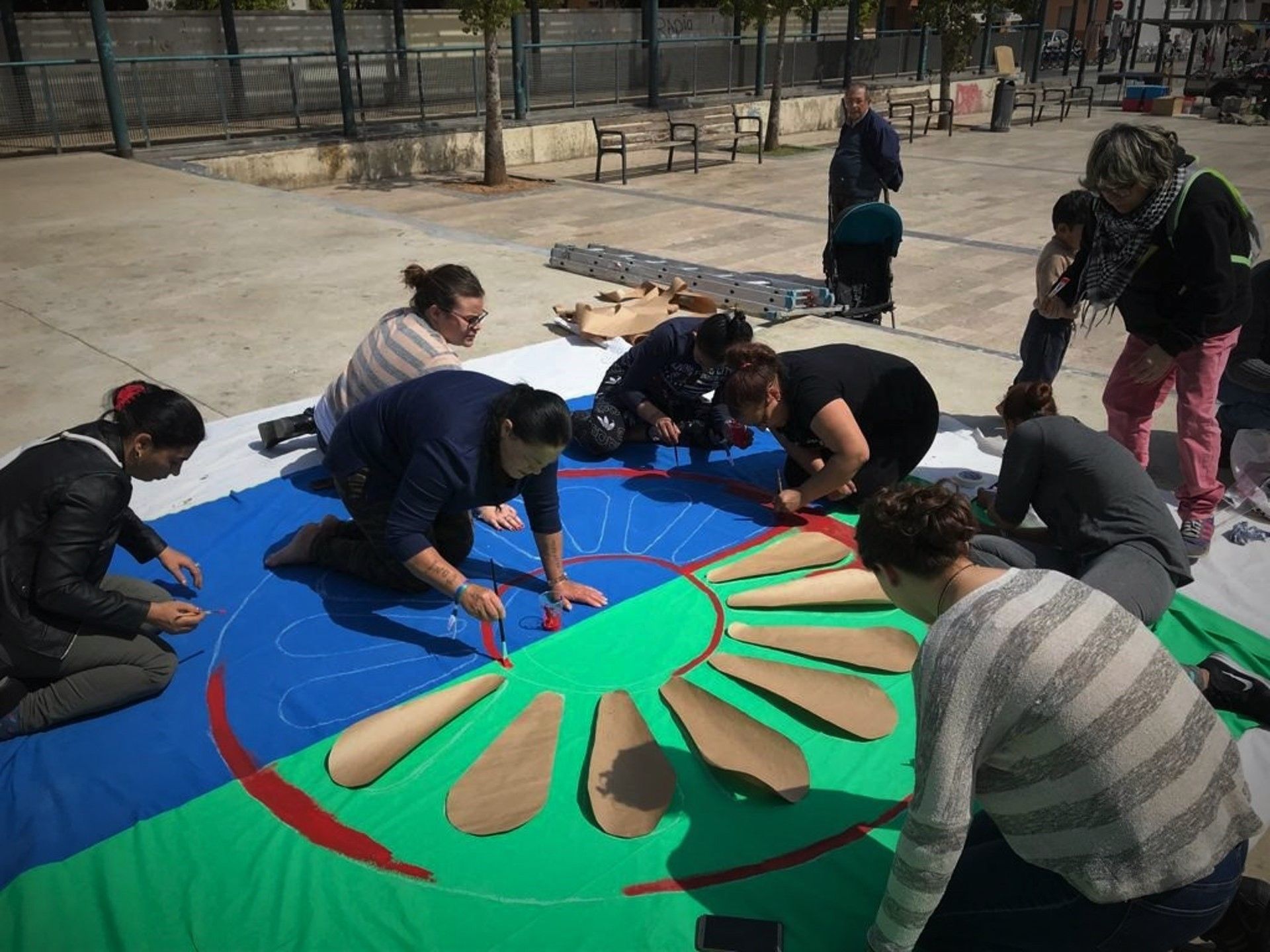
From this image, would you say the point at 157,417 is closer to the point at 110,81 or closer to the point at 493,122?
the point at 493,122

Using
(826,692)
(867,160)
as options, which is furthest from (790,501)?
(867,160)

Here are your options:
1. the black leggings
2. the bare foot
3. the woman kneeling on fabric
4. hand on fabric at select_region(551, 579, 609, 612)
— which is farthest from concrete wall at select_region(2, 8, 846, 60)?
hand on fabric at select_region(551, 579, 609, 612)

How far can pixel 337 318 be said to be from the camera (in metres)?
7.46

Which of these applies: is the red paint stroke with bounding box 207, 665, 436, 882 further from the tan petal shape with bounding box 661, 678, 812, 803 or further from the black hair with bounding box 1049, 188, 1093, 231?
the black hair with bounding box 1049, 188, 1093, 231

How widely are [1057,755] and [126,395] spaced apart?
111 inches

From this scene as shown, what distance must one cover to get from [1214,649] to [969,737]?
2304 mm

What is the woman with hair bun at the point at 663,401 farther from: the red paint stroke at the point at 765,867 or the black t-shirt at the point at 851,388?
the red paint stroke at the point at 765,867

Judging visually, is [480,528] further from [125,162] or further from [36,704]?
[125,162]

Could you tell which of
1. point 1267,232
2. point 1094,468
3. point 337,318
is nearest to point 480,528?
point 1094,468

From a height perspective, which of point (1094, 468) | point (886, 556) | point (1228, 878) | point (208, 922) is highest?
point (886, 556)

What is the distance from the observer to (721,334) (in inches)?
179

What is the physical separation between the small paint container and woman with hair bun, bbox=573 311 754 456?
4.98 feet

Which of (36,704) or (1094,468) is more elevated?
(1094,468)

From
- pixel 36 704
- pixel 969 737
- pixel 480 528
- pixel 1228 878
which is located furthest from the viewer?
pixel 480 528
